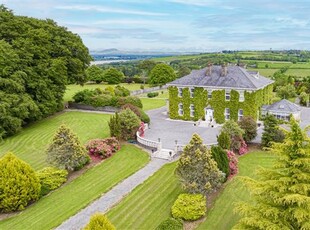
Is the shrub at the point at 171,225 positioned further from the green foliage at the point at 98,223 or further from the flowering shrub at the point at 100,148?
the flowering shrub at the point at 100,148

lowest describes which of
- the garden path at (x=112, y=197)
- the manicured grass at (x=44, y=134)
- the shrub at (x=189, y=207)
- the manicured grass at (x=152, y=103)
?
the manicured grass at (x=152, y=103)

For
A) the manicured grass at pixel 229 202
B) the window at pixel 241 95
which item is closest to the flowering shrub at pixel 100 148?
the manicured grass at pixel 229 202

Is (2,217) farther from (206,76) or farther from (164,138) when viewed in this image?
(206,76)

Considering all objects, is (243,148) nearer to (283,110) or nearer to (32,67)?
(283,110)

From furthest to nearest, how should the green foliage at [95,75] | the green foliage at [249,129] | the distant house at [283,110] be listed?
the green foliage at [95,75]
the distant house at [283,110]
the green foliage at [249,129]

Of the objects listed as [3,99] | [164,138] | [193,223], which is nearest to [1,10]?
[3,99]

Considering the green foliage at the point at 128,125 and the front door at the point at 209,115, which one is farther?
the front door at the point at 209,115
